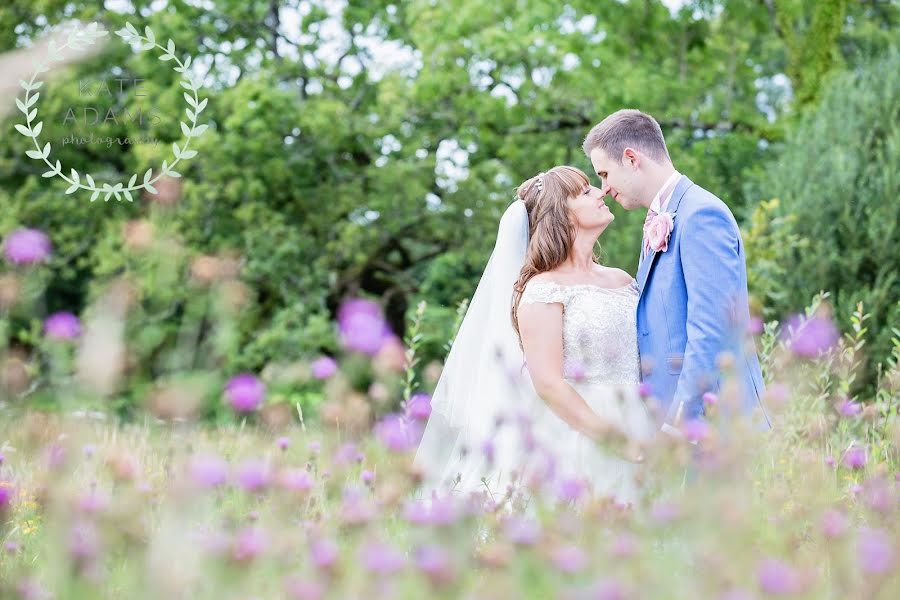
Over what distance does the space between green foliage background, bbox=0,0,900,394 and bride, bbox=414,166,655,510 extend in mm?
6294

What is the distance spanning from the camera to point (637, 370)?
3.86 meters

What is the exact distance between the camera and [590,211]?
397cm

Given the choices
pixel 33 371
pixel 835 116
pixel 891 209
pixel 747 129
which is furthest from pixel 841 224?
pixel 33 371

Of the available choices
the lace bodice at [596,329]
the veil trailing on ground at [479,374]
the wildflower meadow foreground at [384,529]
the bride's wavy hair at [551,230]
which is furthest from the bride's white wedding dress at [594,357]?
the wildflower meadow foreground at [384,529]

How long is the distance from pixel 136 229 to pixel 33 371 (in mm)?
8449

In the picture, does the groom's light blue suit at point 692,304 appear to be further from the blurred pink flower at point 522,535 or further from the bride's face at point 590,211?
the blurred pink flower at point 522,535

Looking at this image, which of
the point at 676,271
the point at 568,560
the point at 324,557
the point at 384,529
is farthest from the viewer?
the point at 676,271

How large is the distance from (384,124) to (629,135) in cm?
915

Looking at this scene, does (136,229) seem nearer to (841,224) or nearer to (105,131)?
(841,224)

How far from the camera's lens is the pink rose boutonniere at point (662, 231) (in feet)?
11.7

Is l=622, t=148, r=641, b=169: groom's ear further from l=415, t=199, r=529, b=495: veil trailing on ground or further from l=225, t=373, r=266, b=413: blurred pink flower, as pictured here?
l=225, t=373, r=266, b=413: blurred pink flower

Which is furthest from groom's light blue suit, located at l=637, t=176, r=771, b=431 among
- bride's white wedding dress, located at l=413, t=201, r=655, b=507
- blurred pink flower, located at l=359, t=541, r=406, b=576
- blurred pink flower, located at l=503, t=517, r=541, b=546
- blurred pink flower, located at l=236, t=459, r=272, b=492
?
blurred pink flower, located at l=359, t=541, r=406, b=576

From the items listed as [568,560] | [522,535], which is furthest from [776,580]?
[522,535]

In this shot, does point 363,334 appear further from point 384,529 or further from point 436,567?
point 436,567
